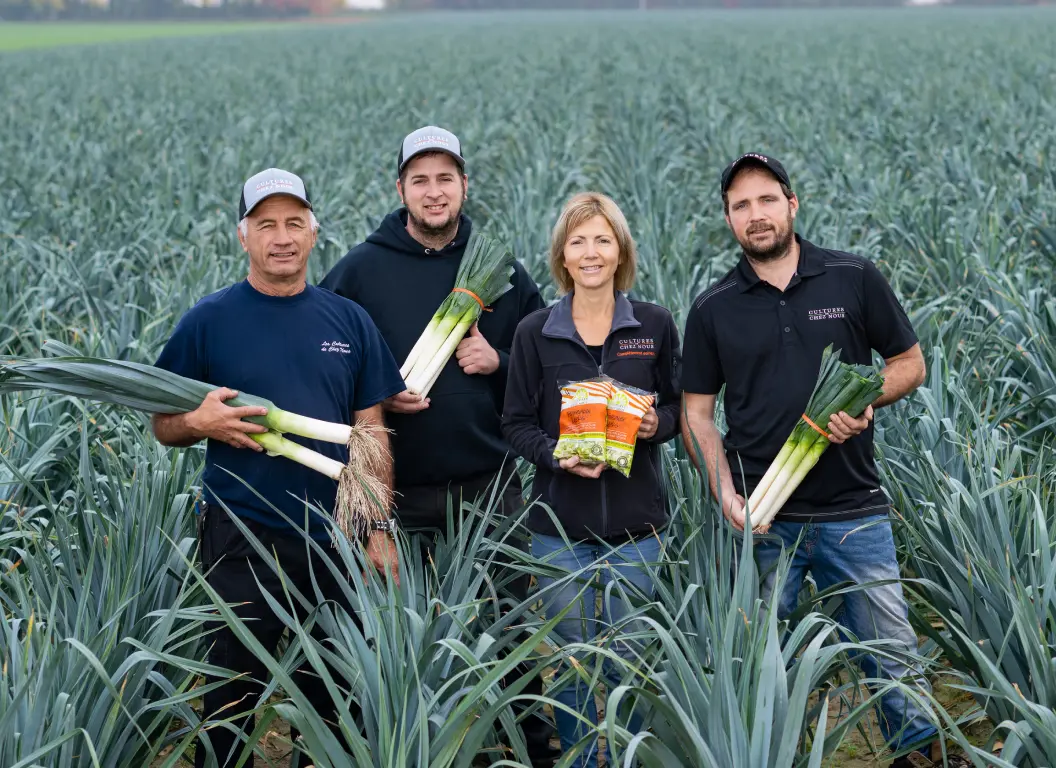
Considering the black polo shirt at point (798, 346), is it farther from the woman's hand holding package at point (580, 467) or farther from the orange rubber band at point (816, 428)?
the woman's hand holding package at point (580, 467)

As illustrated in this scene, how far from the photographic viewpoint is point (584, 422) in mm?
3205

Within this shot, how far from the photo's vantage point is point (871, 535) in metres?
3.32

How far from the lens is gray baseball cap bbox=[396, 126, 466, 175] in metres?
3.66

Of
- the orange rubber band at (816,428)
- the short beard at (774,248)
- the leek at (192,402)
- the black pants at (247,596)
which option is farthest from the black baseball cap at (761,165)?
the black pants at (247,596)

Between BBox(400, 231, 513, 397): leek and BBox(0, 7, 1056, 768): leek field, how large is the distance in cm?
45

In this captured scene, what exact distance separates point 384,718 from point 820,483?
144 centimetres

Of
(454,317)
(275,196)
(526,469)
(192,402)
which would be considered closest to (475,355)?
(454,317)

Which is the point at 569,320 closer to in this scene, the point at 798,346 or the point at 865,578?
the point at 798,346

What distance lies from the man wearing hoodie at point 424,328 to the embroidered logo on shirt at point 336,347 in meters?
0.41

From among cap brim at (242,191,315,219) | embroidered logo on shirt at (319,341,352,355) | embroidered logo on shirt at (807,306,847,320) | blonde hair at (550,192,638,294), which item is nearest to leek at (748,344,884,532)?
embroidered logo on shirt at (807,306,847,320)

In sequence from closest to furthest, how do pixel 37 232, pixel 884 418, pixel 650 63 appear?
1. pixel 884 418
2. pixel 37 232
3. pixel 650 63

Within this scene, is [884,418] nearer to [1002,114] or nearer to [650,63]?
[1002,114]

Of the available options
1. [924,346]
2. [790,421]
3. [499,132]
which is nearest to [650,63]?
[499,132]

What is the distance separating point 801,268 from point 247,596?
65.8 inches
